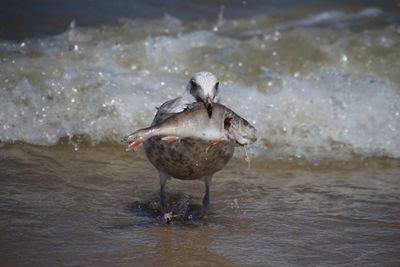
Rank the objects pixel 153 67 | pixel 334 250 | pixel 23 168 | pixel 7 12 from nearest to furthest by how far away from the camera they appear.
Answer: pixel 334 250 → pixel 23 168 → pixel 153 67 → pixel 7 12

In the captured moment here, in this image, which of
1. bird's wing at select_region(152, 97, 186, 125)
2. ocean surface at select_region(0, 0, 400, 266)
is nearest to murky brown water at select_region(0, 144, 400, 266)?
ocean surface at select_region(0, 0, 400, 266)

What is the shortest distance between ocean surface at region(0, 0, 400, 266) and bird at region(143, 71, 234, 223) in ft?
1.31

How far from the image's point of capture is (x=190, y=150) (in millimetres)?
5578

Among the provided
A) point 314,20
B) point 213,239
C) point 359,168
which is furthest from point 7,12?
point 213,239

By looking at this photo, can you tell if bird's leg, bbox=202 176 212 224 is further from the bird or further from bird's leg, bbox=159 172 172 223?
bird's leg, bbox=159 172 172 223

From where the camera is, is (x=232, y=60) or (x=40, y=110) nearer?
(x=40, y=110)

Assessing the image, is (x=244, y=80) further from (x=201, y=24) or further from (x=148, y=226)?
(x=148, y=226)

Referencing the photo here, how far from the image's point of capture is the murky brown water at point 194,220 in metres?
5.12

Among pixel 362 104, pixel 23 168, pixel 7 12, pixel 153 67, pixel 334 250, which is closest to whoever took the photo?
pixel 334 250

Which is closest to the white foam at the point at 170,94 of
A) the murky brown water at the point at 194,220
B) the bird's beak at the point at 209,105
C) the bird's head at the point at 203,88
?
the murky brown water at the point at 194,220

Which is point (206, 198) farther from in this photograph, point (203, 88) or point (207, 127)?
point (207, 127)

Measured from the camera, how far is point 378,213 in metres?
6.23

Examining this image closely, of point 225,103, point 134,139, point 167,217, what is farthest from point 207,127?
point 225,103

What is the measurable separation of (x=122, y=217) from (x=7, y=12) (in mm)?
5631
